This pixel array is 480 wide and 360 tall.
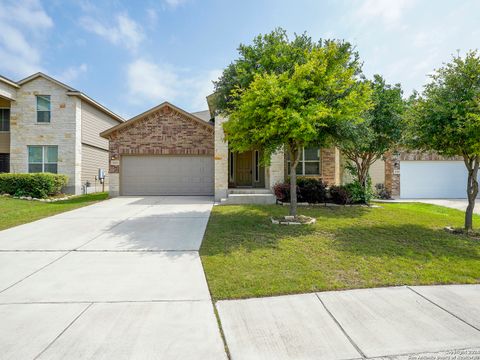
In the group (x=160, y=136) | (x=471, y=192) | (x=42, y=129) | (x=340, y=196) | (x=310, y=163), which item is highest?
(x=42, y=129)

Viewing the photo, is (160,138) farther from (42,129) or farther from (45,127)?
(42,129)

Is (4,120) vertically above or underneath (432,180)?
above

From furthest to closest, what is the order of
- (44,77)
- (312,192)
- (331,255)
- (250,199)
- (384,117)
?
(44,77) → (250,199) → (312,192) → (384,117) → (331,255)

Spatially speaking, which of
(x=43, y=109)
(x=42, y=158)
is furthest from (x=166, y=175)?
(x=43, y=109)

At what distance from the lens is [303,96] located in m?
7.09

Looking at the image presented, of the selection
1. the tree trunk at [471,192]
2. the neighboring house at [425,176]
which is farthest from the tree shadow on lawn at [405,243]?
the neighboring house at [425,176]

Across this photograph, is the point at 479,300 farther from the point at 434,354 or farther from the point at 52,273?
the point at 52,273

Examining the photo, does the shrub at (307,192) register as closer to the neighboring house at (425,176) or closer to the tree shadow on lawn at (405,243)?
the tree shadow on lawn at (405,243)

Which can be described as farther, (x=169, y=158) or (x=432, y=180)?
(x=432, y=180)

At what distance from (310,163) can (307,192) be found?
7.37 ft

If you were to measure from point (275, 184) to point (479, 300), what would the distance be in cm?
878

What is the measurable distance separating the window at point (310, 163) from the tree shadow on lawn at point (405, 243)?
5.78 m

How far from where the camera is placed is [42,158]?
15.9m

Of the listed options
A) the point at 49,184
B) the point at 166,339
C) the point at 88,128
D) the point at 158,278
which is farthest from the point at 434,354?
the point at 88,128
